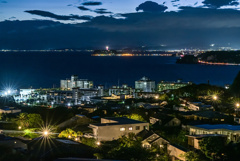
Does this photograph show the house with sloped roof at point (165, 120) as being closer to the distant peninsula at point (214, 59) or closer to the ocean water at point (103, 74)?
the ocean water at point (103, 74)

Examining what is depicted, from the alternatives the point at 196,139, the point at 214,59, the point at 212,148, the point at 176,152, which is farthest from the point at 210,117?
the point at 214,59

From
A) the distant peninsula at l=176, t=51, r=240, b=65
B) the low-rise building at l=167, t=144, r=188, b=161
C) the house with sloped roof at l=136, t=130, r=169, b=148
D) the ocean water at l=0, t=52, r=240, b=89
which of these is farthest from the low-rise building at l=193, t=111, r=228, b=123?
the distant peninsula at l=176, t=51, r=240, b=65

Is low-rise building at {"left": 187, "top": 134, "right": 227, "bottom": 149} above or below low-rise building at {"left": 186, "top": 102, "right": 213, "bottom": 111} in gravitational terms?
below

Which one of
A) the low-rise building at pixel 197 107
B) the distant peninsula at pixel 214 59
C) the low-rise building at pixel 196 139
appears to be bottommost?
the low-rise building at pixel 196 139

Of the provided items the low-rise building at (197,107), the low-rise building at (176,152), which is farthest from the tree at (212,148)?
the low-rise building at (197,107)

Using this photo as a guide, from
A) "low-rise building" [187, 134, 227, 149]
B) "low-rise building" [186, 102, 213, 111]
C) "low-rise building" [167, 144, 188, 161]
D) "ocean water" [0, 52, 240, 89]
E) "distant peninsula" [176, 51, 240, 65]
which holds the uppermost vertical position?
"distant peninsula" [176, 51, 240, 65]

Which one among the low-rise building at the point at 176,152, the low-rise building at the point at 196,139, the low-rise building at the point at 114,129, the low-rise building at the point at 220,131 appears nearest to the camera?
the low-rise building at the point at 176,152

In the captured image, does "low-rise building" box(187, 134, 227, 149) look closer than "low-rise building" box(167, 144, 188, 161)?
No

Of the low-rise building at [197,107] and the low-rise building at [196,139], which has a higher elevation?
the low-rise building at [197,107]

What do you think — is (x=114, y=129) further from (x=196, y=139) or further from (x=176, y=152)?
(x=196, y=139)

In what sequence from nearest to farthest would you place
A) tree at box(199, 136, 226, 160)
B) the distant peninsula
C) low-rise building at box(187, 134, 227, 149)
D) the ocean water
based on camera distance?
tree at box(199, 136, 226, 160) → low-rise building at box(187, 134, 227, 149) → the ocean water → the distant peninsula

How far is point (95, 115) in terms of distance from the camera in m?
9.34

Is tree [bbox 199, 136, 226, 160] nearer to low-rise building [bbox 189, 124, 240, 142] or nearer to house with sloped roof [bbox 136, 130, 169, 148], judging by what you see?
house with sloped roof [bbox 136, 130, 169, 148]

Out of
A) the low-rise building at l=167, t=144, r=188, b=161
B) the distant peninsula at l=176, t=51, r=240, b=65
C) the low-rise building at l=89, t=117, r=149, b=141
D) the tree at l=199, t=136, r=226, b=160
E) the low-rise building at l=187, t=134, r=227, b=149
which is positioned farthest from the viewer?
the distant peninsula at l=176, t=51, r=240, b=65
